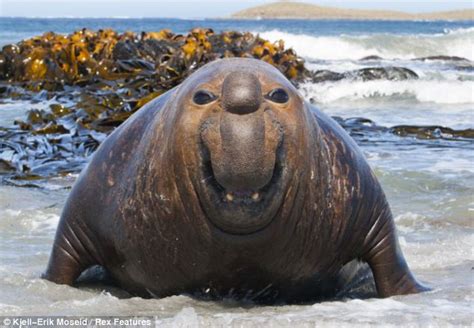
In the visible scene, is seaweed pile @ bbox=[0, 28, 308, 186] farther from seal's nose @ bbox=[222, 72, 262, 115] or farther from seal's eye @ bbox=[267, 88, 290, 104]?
seal's nose @ bbox=[222, 72, 262, 115]

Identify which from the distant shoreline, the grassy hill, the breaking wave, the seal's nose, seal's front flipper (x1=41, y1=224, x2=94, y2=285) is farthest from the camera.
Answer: the grassy hill

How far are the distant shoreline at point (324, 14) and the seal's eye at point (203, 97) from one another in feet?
442

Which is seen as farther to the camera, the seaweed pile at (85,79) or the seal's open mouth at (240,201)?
the seaweed pile at (85,79)

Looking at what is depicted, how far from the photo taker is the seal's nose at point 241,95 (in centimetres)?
344

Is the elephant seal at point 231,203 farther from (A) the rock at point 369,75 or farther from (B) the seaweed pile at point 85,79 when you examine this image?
(A) the rock at point 369,75

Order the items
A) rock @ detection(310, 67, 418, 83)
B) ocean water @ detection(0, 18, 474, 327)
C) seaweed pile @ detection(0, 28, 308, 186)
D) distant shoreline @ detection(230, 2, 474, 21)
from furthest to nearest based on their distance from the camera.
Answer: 1. distant shoreline @ detection(230, 2, 474, 21)
2. rock @ detection(310, 67, 418, 83)
3. seaweed pile @ detection(0, 28, 308, 186)
4. ocean water @ detection(0, 18, 474, 327)

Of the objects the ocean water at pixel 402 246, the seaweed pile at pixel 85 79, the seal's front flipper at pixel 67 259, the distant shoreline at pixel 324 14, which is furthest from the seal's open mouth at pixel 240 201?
the distant shoreline at pixel 324 14

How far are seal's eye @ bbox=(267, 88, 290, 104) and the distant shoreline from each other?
13477cm

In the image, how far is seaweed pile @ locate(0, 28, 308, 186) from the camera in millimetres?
10453

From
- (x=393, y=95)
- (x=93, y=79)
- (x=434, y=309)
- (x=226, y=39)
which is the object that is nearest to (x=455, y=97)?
(x=393, y=95)

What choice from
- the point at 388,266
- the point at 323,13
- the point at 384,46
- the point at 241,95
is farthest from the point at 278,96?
the point at 323,13

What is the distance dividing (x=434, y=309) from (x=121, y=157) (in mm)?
1589

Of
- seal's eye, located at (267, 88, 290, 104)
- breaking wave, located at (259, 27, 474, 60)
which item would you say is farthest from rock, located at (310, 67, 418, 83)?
breaking wave, located at (259, 27, 474, 60)

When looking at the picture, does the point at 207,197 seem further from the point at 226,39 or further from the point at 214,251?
the point at 226,39
